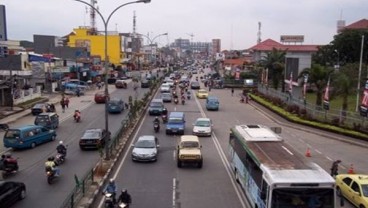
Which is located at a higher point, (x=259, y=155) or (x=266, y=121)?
(x=259, y=155)

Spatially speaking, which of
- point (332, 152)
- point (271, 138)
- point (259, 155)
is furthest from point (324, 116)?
point (259, 155)

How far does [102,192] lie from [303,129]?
23.3 m

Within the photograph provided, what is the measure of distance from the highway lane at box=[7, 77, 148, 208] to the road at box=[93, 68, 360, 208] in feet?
6.43

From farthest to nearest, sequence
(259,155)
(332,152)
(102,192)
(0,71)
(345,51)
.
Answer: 1. (345,51)
2. (0,71)
3. (332,152)
4. (102,192)
5. (259,155)

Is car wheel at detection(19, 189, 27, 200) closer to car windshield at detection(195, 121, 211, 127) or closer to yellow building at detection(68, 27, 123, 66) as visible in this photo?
car windshield at detection(195, 121, 211, 127)

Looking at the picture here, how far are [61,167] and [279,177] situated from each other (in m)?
13.5

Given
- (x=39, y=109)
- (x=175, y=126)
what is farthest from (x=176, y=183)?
(x=39, y=109)

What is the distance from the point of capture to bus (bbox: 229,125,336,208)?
13.0m

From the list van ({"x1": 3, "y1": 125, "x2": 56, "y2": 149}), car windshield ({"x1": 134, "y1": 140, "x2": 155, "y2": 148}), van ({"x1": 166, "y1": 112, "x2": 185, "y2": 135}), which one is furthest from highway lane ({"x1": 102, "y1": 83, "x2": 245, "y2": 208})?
van ({"x1": 3, "y1": 125, "x2": 56, "y2": 149})

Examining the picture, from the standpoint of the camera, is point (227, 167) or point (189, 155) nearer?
point (189, 155)

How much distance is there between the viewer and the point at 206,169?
23.2m

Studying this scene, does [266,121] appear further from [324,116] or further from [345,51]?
[345,51]

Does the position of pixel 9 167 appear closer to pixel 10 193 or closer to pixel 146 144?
pixel 10 193

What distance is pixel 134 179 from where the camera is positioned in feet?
68.4
